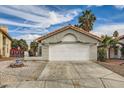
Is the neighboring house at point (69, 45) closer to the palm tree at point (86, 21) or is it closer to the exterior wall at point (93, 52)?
the exterior wall at point (93, 52)

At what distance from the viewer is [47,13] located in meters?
19.8

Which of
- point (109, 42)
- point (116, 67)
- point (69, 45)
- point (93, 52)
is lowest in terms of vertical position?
point (116, 67)

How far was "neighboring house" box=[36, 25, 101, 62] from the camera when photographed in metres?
22.1

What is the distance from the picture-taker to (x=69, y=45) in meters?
22.3

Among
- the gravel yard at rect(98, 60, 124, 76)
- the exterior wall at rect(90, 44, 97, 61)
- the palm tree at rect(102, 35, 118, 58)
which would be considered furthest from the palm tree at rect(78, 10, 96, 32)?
the gravel yard at rect(98, 60, 124, 76)

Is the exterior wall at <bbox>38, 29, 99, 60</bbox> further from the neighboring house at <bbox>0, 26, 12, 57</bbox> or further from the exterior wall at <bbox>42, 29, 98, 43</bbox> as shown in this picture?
the neighboring house at <bbox>0, 26, 12, 57</bbox>

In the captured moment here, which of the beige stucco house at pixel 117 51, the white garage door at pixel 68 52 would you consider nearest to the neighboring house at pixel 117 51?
the beige stucco house at pixel 117 51

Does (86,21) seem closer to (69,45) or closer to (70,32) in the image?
(70,32)

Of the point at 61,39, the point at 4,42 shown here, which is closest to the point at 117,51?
the point at 61,39

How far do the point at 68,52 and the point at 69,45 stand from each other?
781mm

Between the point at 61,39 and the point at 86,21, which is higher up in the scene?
the point at 86,21

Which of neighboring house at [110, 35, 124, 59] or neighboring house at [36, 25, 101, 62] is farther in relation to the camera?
neighboring house at [110, 35, 124, 59]
